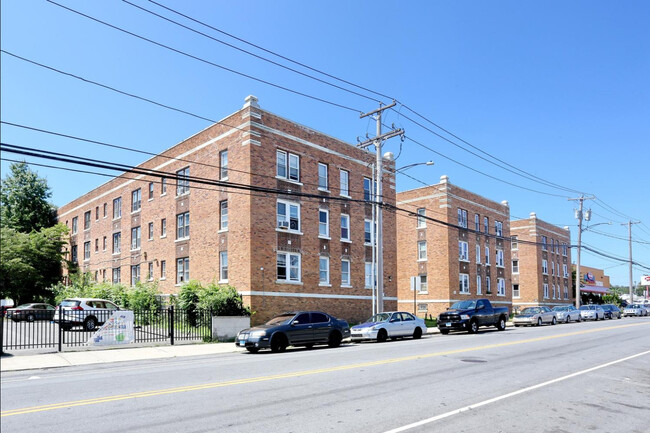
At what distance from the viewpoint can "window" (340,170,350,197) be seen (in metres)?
34.2

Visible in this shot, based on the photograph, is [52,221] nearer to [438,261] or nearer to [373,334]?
[438,261]

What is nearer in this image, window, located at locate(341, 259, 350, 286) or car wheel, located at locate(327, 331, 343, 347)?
car wheel, located at locate(327, 331, 343, 347)

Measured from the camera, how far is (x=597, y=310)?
4769cm

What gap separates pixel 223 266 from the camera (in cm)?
3020

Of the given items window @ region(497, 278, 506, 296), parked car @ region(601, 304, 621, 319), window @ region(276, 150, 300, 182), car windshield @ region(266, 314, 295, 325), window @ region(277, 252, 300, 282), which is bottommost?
parked car @ region(601, 304, 621, 319)

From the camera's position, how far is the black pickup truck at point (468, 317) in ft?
89.8

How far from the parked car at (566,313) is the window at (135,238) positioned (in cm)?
3325

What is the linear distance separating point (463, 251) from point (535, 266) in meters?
18.5

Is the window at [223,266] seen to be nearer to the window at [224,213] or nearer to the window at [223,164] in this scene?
the window at [224,213]

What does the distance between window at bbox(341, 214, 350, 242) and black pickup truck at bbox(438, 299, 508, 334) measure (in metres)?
8.71

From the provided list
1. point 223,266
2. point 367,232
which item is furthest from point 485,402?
point 367,232

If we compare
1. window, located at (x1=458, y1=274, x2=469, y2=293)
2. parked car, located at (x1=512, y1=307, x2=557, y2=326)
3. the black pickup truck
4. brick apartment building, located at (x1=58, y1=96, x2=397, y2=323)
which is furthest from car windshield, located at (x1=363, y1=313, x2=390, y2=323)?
window, located at (x1=458, y1=274, x2=469, y2=293)

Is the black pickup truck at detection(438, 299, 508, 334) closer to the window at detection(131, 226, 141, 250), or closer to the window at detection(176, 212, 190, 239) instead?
the window at detection(176, 212, 190, 239)

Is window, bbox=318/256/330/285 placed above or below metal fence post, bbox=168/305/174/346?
above
